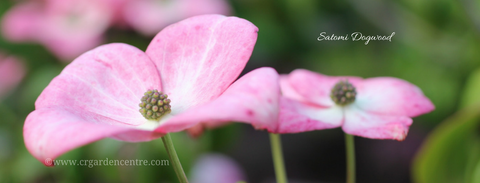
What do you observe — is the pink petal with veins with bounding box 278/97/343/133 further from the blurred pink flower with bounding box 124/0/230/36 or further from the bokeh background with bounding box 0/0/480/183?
the blurred pink flower with bounding box 124/0/230/36

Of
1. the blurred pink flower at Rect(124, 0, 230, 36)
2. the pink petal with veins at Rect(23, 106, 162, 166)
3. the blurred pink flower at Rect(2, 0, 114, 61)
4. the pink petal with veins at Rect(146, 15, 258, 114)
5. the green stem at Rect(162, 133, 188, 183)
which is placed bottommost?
the blurred pink flower at Rect(2, 0, 114, 61)

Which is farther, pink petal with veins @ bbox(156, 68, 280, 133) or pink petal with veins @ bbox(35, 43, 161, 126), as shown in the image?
pink petal with veins @ bbox(35, 43, 161, 126)

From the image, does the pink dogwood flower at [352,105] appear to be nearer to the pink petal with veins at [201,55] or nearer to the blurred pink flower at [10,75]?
the pink petal with veins at [201,55]

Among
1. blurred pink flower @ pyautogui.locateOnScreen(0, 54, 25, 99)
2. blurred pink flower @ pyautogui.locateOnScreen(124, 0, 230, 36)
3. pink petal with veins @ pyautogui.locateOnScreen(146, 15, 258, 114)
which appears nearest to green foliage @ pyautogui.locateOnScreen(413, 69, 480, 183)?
pink petal with veins @ pyautogui.locateOnScreen(146, 15, 258, 114)

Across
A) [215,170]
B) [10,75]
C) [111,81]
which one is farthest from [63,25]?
[111,81]

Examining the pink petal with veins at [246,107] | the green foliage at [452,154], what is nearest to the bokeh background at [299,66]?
the green foliage at [452,154]

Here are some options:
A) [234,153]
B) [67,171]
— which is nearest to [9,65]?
[67,171]
